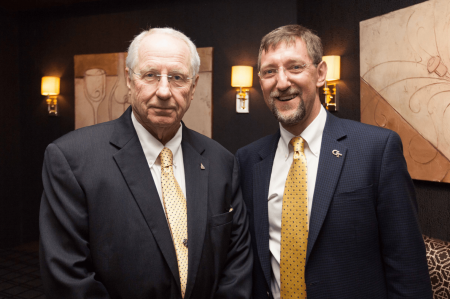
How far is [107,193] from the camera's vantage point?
51.2 inches

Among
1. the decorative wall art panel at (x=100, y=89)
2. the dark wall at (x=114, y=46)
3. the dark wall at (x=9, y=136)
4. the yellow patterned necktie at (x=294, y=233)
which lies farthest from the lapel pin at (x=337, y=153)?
the dark wall at (x=9, y=136)

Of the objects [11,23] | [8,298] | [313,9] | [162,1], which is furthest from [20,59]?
[313,9]

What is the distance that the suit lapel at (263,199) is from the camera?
5.00 feet

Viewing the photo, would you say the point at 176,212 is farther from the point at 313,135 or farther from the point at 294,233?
the point at 313,135

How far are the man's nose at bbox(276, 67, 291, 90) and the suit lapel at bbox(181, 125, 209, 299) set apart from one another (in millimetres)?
475

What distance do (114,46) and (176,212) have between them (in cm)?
415

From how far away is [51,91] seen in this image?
16.5 ft

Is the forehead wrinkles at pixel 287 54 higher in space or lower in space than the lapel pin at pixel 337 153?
higher

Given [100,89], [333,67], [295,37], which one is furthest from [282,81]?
[100,89]

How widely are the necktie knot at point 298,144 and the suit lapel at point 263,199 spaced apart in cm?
15

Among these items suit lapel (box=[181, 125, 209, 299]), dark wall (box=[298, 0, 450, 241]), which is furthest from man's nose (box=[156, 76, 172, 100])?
dark wall (box=[298, 0, 450, 241])

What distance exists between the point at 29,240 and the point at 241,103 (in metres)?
4.10

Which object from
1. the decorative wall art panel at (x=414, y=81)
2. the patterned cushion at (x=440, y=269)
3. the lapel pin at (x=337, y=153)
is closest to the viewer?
the lapel pin at (x=337, y=153)

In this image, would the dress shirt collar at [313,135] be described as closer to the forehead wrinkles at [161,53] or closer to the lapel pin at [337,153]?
the lapel pin at [337,153]
